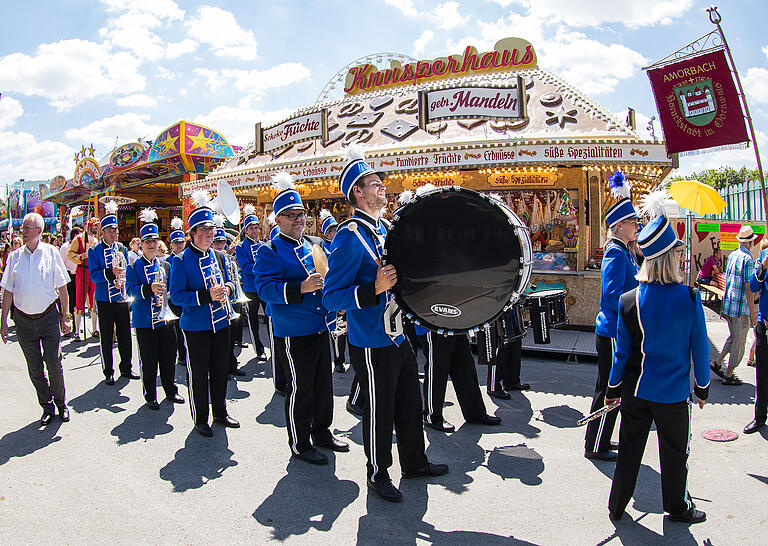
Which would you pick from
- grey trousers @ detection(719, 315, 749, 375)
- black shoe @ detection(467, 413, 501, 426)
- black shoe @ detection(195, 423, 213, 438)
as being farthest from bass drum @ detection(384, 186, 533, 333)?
grey trousers @ detection(719, 315, 749, 375)

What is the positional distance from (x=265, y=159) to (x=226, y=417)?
10396 mm

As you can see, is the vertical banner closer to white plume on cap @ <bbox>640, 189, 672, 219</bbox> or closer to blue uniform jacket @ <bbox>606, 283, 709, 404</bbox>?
white plume on cap @ <bbox>640, 189, 672, 219</bbox>

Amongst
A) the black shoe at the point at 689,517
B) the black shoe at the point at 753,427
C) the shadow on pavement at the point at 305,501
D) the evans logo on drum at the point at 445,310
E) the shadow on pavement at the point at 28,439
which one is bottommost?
the black shoe at the point at 753,427

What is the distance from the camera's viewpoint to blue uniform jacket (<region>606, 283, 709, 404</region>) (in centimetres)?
294

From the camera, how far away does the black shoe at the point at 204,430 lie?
4613 mm

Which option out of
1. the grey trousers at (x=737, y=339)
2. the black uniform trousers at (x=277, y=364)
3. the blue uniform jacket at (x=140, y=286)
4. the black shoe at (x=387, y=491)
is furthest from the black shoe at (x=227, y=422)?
the grey trousers at (x=737, y=339)

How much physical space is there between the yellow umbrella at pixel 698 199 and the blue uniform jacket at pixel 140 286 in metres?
9.01

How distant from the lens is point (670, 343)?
2957 millimetres

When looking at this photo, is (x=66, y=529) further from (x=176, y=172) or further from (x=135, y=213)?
(x=135, y=213)

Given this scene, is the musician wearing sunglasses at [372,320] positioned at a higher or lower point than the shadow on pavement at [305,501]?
higher

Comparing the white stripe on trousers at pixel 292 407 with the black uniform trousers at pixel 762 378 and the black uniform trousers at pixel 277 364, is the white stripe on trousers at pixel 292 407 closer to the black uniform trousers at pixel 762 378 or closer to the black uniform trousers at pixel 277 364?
the black uniform trousers at pixel 277 364

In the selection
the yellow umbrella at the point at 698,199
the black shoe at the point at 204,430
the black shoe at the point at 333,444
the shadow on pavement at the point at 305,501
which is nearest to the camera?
the shadow on pavement at the point at 305,501

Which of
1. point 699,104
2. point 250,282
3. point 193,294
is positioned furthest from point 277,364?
point 699,104

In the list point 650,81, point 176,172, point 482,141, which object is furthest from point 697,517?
point 176,172
